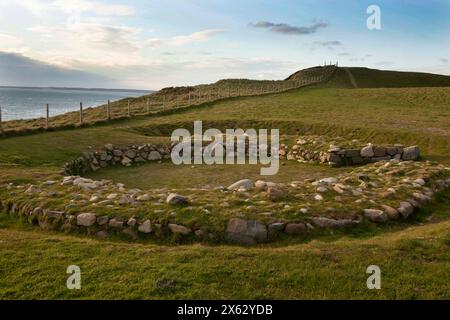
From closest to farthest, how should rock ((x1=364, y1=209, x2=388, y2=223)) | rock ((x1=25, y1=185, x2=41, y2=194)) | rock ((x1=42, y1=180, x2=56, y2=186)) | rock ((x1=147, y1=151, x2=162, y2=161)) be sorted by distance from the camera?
rock ((x1=364, y1=209, x2=388, y2=223)) → rock ((x1=25, y1=185, x2=41, y2=194)) → rock ((x1=42, y1=180, x2=56, y2=186)) → rock ((x1=147, y1=151, x2=162, y2=161))

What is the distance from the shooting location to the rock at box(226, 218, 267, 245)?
31.3 feet

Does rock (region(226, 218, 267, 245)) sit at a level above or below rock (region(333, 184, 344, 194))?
below

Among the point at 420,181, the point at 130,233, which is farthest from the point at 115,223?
the point at 420,181

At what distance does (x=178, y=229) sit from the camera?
9742 mm

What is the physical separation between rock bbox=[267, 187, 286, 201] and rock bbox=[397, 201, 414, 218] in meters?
3.15

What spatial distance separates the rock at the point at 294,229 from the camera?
9.79m

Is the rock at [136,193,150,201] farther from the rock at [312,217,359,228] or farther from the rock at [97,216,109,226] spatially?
the rock at [312,217,359,228]

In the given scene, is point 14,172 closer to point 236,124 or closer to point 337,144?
point 337,144

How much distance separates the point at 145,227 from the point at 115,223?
2.59 feet

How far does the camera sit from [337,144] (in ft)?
66.5

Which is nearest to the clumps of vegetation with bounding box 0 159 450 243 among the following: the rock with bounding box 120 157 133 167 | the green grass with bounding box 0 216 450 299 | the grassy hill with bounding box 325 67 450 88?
the green grass with bounding box 0 216 450 299

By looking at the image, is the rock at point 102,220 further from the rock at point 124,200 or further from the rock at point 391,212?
the rock at point 391,212

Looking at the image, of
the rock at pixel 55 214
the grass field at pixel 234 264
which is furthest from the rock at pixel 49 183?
the rock at pixel 55 214

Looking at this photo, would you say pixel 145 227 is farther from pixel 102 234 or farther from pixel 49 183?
pixel 49 183
